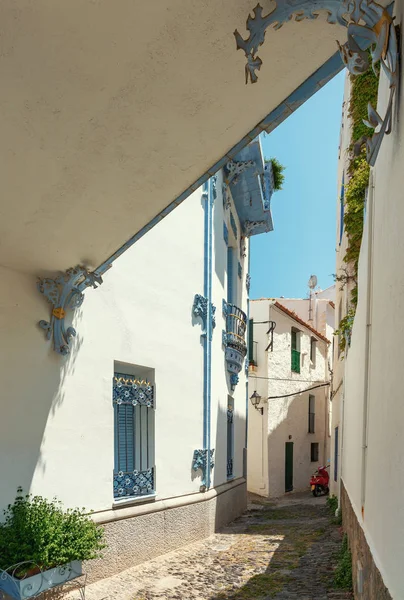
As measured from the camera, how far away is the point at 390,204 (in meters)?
3.72

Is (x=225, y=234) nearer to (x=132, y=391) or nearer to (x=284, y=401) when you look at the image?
(x=132, y=391)

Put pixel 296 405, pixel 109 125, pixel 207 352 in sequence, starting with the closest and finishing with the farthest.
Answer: pixel 109 125 < pixel 207 352 < pixel 296 405

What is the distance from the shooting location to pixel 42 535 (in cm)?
577

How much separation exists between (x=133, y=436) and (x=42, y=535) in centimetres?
312

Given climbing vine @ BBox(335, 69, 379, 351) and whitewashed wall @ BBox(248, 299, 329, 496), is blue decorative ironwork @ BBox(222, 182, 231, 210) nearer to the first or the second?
climbing vine @ BBox(335, 69, 379, 351)

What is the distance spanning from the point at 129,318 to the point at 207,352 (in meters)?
2.62

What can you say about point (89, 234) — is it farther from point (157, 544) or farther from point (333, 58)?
point (157, 544)

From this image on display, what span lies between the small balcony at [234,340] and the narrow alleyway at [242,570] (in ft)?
10.8

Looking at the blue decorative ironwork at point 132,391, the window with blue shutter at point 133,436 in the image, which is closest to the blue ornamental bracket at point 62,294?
the blue decorative ironwork at point 132,391

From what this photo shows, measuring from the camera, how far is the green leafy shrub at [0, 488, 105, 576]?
18.2ft

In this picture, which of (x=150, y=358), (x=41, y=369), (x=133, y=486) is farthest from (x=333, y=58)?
(x=133, y=486)

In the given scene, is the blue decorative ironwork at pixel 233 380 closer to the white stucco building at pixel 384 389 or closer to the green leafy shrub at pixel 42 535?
the green leafy shrub at pixel 42 535

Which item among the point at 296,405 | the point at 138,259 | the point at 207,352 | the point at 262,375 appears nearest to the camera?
the point at 138,259

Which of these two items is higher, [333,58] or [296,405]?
[333,58]
